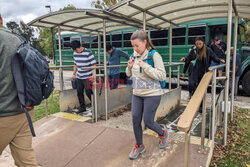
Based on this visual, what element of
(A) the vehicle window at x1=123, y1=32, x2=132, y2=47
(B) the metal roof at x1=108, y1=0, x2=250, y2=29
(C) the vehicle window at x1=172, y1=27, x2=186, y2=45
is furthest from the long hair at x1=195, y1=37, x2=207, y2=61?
(A) the vehicle window at x1=123, y1=32, x2=132, y2=47

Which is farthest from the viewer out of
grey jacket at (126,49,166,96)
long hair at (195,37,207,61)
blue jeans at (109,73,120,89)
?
blue jeans at (109,73,120,89)

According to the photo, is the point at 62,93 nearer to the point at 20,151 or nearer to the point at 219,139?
the point at 20,151

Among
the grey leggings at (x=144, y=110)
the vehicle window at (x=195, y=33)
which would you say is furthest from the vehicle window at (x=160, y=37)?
the grey leggings at (x=144, y=110)

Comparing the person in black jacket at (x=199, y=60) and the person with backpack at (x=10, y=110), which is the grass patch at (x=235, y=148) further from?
the person with backpack at (x=10, y=110)

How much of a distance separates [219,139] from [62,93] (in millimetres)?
3615

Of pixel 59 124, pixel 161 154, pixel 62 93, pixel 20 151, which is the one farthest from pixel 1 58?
pixel 62 93

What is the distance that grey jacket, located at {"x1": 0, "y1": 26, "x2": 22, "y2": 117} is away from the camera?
5.26ft

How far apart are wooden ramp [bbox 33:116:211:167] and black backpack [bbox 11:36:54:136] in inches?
57.4

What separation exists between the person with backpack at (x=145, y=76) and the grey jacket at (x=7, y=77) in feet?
4.48

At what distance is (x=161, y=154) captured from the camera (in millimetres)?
2891

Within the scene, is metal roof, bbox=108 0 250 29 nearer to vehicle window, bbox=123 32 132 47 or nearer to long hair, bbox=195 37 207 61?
long hair, bbox=195 37 207 61

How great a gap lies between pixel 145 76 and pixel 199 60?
2303 millimetres

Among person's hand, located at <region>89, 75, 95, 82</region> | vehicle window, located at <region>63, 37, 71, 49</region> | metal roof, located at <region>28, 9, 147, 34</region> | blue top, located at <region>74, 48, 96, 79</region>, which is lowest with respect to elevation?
person's hand, located at <region>89, 75, 95, 82</region>

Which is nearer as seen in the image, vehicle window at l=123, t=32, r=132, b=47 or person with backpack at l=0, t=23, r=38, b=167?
person with backpack at l=0, t=23, r=38, b=167
